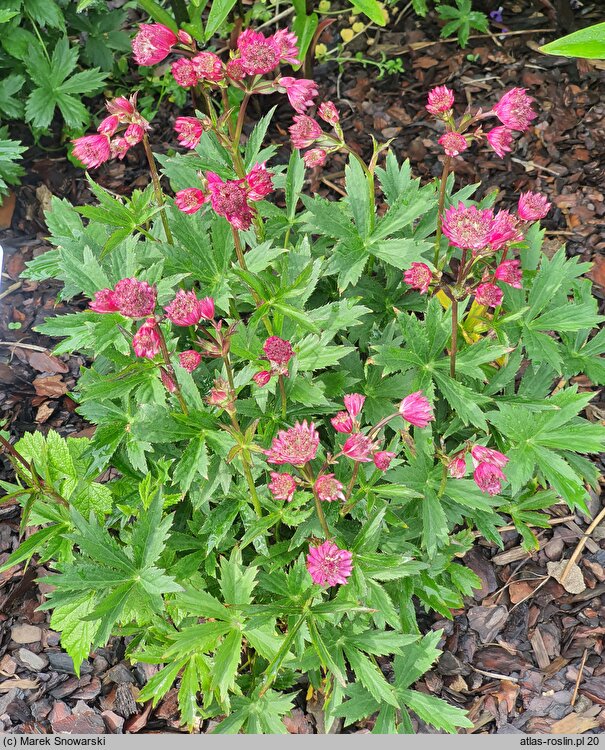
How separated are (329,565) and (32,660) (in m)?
1.27

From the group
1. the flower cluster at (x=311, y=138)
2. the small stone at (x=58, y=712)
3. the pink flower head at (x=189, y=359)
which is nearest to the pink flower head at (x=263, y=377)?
the pink flower head at (x=189, y=359)

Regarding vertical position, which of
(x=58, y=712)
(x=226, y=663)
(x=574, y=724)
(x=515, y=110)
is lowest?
(x=574, y=724)

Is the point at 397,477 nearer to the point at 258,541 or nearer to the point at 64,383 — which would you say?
the point at 258,541

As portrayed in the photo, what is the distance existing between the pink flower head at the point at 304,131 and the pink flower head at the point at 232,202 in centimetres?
39

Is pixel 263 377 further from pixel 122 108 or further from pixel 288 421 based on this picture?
pixel 122 108

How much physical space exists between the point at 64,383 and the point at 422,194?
1.60 m

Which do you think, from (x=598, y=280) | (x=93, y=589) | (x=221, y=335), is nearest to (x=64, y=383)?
(x=93, y=589)

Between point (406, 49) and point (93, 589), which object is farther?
point (406, 49)

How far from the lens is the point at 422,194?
1872 mm

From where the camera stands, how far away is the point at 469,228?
1.51 meters

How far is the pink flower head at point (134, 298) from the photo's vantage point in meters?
1.39

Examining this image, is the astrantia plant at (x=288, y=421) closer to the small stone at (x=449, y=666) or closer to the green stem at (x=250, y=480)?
the green stem at (x=250, y=480)

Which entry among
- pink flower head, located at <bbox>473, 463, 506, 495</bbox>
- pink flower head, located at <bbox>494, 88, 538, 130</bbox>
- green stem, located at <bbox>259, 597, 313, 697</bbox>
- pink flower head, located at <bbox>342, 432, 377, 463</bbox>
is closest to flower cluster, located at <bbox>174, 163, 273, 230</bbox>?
pink flower head, located at <bbox>342, 432, 377, 463</bbox>

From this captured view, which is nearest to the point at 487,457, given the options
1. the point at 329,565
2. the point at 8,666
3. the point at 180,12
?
the point at 329,565
